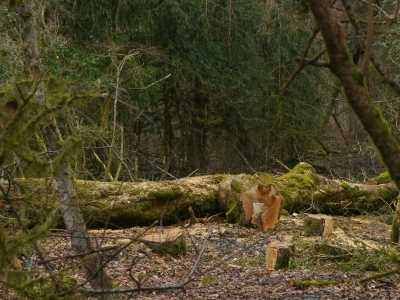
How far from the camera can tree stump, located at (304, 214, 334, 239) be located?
8.83 m

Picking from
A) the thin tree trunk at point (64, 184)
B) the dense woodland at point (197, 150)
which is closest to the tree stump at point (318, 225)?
the dense woodland at point (197, 150)

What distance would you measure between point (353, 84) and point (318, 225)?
6.35m

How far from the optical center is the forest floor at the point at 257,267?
260 inches

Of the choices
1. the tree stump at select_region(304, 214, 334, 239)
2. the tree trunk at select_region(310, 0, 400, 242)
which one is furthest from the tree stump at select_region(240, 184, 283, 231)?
the tree trunk at select_region(310, 0, 400, 242)

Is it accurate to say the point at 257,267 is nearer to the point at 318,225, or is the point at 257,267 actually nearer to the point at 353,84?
the point at 318,225

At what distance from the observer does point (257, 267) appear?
7699mm

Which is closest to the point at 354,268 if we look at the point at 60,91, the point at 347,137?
the point at 60,91

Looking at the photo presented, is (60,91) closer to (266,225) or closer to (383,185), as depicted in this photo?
(266,225)

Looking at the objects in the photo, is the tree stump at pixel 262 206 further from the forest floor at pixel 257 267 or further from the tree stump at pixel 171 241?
the tree stump at pixel 171 241

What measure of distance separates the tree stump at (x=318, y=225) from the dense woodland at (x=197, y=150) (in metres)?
0.02

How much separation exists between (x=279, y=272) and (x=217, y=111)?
9771mm

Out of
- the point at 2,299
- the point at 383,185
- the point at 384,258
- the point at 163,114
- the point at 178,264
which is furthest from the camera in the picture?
the point at 163,114

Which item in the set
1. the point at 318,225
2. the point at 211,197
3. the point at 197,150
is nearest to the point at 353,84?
the point at 318,225

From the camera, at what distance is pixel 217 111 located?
17.0 metres
